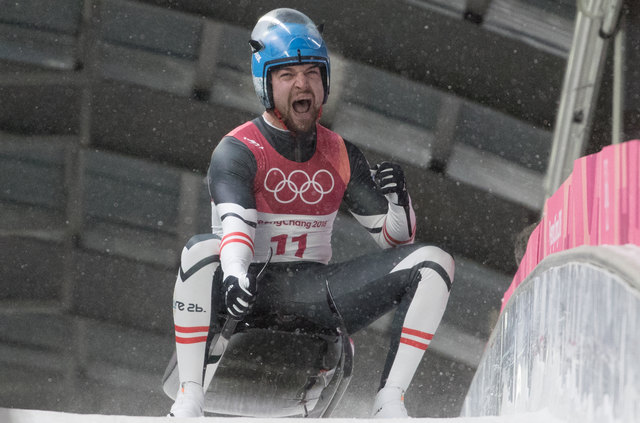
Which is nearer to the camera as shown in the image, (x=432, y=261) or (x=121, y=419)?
(x=121, y=419)

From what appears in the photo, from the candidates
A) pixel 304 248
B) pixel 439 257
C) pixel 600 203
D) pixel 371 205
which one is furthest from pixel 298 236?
pixel 600 203

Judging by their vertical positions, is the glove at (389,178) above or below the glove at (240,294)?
above

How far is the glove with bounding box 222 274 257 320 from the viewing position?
8.22 feet

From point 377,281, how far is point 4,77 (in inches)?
163

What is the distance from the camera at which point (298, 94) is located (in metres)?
2.87

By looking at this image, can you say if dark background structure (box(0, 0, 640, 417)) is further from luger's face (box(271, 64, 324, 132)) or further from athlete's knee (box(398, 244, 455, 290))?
athlete's knee (box(398, 244, 455, 290))

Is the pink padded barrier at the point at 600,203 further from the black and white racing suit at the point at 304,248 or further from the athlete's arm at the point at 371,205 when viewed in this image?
the athlete's arm at the point at 371,205

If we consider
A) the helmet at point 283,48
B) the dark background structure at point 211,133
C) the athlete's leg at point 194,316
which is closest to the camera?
the athlete's leg at point 194,316

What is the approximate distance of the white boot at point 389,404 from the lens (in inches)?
102

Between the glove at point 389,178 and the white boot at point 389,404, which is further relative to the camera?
the glove at point 389,178

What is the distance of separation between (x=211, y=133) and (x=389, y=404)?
3.74 metres

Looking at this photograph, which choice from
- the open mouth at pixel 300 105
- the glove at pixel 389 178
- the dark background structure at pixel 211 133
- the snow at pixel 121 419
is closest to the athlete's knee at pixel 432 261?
the glove at pixel 389 178

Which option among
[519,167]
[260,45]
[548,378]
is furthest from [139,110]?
[548,378]

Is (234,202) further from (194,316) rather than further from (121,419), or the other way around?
(121,419)
